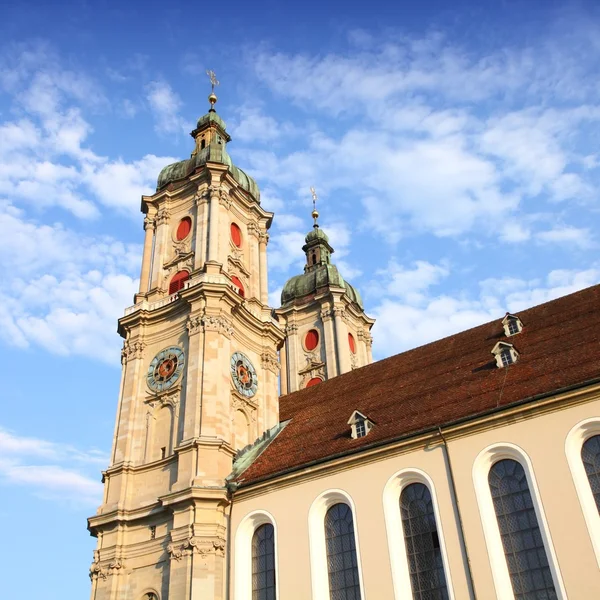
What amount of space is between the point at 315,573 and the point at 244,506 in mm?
3862

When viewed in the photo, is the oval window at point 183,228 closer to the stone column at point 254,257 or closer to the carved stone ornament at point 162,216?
the carved stone ornament at point 162,216

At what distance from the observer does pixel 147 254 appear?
34.4 m

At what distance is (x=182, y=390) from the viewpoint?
28.4 m

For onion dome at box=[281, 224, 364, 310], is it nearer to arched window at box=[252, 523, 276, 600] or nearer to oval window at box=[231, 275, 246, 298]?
oval window at box=[231, 275, 246, 298]

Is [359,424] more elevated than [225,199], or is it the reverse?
[225,199]

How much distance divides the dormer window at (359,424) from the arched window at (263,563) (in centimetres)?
404

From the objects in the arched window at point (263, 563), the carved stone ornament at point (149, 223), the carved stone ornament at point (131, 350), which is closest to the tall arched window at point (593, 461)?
the arched window at point (263, 563)

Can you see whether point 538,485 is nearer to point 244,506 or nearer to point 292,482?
point 292,482

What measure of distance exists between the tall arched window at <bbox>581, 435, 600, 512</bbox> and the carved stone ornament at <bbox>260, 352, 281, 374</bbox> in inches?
601

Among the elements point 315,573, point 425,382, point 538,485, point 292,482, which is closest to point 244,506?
point 292,482

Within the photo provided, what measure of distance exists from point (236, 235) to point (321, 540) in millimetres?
16230

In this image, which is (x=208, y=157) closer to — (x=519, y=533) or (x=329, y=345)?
(x=329, y=345)

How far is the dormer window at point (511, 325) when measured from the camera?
83.8ft

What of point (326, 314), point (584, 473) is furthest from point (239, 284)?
point (584, 473)
